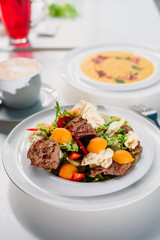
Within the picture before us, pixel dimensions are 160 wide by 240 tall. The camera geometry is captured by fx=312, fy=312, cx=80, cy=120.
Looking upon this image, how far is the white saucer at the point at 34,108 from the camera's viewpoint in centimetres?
156

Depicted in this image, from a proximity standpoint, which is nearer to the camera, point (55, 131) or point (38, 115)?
point (55, 131)

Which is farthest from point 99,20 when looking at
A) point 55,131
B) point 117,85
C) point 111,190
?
point 111,190

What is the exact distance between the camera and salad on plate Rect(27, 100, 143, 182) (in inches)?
43.8

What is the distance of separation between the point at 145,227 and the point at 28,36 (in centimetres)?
195

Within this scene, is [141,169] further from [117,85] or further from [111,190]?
[117,85]

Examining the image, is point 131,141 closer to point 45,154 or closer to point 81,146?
point 81,146

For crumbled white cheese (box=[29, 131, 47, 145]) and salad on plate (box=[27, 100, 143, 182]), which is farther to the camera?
crumbled white cheese (box=[29, 131, 47, 145])

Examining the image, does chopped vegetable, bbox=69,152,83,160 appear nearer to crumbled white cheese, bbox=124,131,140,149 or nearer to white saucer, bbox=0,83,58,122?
crumbled white cheese, bbox=124,131,140,149

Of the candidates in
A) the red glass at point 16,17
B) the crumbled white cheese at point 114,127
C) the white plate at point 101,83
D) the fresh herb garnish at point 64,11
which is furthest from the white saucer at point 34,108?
the fresh herb garnish at point 64,11

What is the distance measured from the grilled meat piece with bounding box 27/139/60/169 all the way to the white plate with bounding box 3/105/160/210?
0.04 m

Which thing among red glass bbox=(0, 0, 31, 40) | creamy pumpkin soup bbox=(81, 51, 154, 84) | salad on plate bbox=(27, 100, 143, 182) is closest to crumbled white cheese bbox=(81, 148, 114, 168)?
salad on plate bbox=(27, 100, 143, 182)

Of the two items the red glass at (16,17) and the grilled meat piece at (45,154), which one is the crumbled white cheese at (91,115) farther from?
the red glass at (16,17)

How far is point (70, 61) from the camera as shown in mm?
2035

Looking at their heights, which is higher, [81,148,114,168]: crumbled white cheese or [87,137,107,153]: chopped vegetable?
[87,137,107,153]: chopped vegetable
